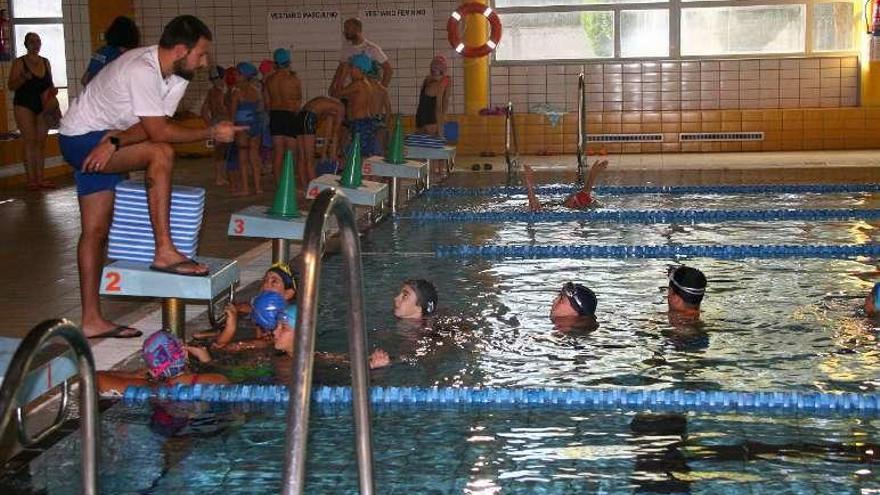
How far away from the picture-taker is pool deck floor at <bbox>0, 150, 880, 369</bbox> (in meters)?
6.34

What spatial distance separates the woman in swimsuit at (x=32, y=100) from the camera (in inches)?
487

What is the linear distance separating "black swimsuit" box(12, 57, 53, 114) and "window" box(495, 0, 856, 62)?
6.83 m

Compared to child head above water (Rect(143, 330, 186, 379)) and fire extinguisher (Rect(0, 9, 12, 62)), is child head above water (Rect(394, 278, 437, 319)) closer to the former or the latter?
child head above water (Rect(143, 330, 186, 379))

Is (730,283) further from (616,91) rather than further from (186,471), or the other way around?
(616,91)

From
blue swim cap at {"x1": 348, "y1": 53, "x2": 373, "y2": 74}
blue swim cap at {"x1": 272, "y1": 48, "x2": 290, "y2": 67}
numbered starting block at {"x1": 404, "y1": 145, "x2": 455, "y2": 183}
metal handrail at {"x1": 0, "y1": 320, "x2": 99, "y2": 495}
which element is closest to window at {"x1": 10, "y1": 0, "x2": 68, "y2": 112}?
blue swim cap at {"x1": 272, "y1": 48, "x2": 290, "y2": 67}

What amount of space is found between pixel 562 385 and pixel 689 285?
1.49m

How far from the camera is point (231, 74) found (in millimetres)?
12953

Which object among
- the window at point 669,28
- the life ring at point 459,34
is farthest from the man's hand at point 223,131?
the window at point 669,28

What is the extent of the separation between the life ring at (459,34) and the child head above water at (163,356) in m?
11.5

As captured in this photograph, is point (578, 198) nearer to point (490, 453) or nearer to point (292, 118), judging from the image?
point (292, 118)

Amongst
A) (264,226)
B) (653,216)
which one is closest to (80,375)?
(264,226)

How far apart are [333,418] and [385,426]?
0.24m

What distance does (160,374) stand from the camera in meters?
4.87

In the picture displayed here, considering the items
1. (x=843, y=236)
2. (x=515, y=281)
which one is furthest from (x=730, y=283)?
(x=843, y=236)
